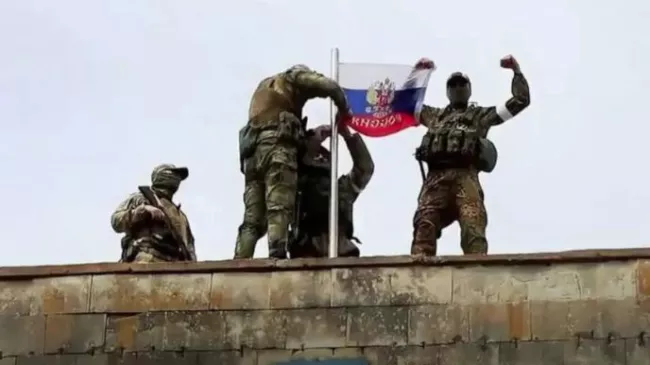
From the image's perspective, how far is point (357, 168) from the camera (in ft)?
70.6

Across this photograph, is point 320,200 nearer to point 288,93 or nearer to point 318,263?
point 288,93

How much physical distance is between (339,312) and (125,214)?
9.67ft

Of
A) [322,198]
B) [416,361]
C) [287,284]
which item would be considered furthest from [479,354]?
[322,198]

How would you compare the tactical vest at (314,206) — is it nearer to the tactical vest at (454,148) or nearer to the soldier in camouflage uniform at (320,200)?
the soldier in camouflage uniform at (320,200)

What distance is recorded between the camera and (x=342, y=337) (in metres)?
18.6

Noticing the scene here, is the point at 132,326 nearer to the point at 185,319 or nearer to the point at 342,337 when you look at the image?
the point at 185,319

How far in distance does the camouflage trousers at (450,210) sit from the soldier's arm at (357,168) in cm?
126

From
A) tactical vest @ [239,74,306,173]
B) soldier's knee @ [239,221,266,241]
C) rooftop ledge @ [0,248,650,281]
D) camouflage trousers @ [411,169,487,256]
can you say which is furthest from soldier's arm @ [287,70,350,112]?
rooftop ledge @ [0,248,650,281]

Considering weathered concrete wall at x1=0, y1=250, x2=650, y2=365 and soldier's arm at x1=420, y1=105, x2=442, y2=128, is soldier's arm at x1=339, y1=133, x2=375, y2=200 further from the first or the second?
weathered concrete wall at x1=0, y1=250, x2=650, y2=365

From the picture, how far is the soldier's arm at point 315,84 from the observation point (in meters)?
20.6

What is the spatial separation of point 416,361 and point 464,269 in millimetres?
1076

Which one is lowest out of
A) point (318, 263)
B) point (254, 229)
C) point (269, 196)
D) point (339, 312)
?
point (339, 312)

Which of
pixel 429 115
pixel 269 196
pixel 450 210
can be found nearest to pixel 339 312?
pixel 269 196

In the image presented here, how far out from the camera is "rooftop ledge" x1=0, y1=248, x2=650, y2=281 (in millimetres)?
18609
